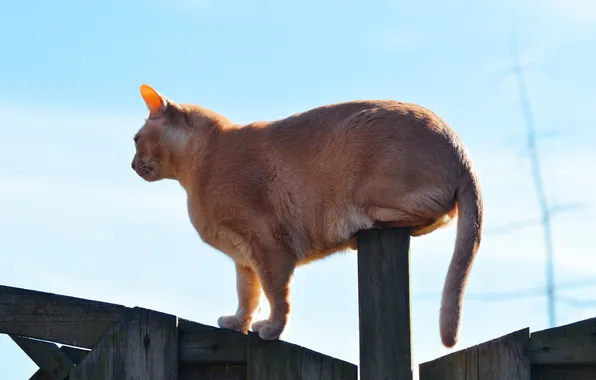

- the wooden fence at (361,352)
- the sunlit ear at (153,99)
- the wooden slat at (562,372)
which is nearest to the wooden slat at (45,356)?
the wooden fence at (361,352)

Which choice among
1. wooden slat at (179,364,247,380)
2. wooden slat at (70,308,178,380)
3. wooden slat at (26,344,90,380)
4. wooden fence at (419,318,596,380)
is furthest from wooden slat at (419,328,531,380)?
wooden slat at (26,344,90,380)

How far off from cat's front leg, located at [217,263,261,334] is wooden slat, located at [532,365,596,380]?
4.85 feet

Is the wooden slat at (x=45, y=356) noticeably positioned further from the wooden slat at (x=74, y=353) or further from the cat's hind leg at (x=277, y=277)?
the cat's hind leg at (x=277, y=277)

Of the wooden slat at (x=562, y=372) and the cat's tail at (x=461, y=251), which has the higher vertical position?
the cat's tail at (x=461, y=251)

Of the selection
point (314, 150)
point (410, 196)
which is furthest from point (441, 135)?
point (314, 150)

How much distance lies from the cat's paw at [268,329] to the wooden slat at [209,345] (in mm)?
80

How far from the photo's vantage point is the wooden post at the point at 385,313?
284cm

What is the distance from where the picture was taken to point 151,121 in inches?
159

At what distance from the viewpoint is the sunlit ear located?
3990mm

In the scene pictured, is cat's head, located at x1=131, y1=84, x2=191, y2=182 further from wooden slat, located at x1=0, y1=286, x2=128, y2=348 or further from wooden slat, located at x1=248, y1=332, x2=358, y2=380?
wooden slat, located at x1=248, y1=332, x2=358, y2=380

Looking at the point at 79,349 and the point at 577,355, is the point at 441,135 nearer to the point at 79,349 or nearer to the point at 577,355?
the point at 577,355

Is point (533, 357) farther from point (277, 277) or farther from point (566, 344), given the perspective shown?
point (277, 277)

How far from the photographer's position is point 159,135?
399 centimetres

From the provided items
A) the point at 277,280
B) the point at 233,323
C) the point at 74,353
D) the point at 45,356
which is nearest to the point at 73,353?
the point at 74,353
